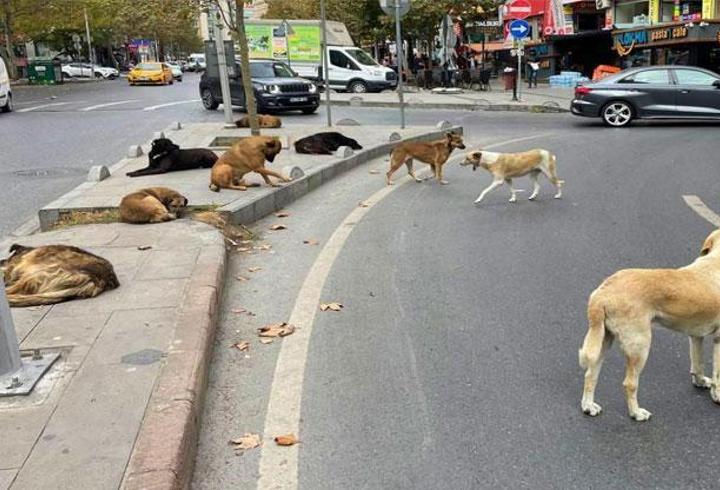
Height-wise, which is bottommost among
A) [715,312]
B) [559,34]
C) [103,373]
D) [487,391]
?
[487,391]

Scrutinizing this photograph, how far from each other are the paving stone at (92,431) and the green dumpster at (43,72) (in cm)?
5003

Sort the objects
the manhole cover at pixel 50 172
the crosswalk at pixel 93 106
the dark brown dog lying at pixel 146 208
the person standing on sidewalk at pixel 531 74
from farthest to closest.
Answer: the person standing on sidewalk at pixel 531 74
the crosswalk at pixel 93 106
the manhole cover at pixel 50 172
the dark brown dog lying at pixel 146 208

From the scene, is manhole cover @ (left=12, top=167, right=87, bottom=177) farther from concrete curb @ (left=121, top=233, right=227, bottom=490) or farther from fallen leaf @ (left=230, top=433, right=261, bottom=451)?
fallen leaf @ (left=230, top=433, right=261, bottom=451)

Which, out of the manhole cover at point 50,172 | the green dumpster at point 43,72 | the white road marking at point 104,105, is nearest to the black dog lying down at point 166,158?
the manhole cover at point 50,172

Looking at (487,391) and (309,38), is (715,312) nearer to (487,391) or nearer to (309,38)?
(487,391)

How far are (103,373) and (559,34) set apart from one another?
32.3 meters

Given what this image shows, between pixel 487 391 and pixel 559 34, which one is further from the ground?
pixel 559 34

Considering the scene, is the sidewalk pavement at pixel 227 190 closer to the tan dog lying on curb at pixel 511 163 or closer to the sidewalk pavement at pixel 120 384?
the sidewalk pavement at pixel 120 384

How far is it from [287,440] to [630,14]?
2996 cm

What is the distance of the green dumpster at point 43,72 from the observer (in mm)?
47875

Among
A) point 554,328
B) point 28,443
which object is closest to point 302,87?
point 554,328

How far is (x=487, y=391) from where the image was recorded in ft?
12.7

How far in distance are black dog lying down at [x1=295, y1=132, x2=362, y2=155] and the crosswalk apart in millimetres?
13871

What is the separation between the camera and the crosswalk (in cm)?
2528
